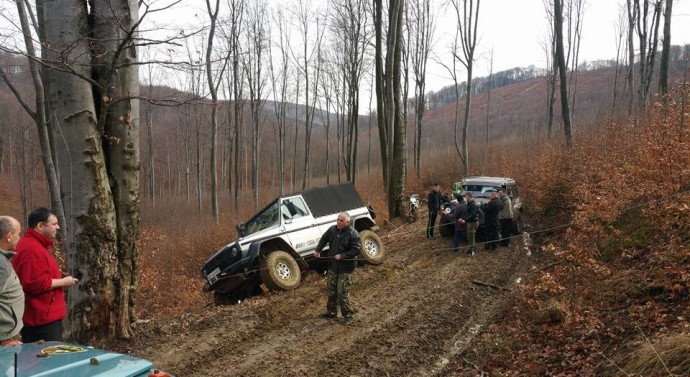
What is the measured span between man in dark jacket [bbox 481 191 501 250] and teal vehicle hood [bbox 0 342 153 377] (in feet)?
37.4

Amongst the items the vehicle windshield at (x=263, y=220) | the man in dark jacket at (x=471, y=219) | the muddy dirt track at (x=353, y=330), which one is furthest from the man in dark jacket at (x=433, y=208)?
the vehicle windshield at (x=263, y=220)

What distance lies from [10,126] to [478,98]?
85.4 metres

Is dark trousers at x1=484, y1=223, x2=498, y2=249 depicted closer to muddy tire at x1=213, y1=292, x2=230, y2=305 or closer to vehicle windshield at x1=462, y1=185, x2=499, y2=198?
vehicle windshield at x1=462, y1=185, x2=499, y2=198

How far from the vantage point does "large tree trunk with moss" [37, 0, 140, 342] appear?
5848 mm

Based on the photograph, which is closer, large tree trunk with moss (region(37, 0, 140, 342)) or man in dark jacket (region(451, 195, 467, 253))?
large tree trunk with moss (region(37, 0, 140, 342))

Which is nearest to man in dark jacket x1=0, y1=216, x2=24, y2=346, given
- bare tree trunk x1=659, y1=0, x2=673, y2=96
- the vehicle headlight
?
the vehicle headlight

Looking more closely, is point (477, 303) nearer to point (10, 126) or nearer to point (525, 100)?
point (10, 126)

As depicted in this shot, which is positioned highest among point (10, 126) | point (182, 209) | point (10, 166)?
point (10, 126)

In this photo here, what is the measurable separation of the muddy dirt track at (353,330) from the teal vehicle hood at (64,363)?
2885 mm

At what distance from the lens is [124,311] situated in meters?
6.40

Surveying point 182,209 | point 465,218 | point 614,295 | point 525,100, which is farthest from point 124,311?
point 525,100

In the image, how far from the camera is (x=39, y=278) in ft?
14.8

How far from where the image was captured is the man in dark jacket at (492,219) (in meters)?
13.2

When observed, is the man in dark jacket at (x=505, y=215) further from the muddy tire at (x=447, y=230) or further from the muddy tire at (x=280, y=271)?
the muddy tire at (x=280, y=271)
